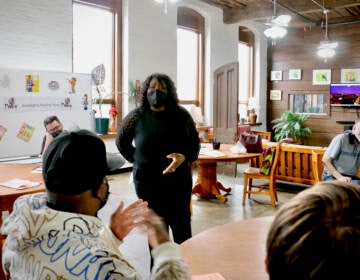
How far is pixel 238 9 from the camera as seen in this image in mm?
8844

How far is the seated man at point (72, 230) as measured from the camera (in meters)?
0.89

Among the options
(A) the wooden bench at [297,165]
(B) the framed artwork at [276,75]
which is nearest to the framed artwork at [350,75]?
(B) the framed artwork at [276,75]

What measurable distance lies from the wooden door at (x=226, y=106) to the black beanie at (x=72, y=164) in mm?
6044

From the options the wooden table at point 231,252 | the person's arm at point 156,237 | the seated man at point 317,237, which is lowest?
the wooden table at point 231,252

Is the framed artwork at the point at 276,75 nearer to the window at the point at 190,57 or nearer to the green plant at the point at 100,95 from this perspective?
the window at the point at 190,57

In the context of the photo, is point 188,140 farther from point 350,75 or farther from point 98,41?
point 350,75

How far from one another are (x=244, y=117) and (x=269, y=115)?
1149mm

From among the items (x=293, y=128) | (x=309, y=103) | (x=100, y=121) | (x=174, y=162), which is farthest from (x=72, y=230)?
(x=309, y=103)

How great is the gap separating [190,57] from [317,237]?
8.33 m

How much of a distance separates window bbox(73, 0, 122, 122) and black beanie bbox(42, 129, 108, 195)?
18.7 feet

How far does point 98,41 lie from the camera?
22.4ft

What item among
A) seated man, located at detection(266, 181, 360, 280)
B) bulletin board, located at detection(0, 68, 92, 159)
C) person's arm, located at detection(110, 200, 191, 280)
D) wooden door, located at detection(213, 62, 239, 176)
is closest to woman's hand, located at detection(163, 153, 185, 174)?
person's arm, located at detection(110, 200, 191, 280)

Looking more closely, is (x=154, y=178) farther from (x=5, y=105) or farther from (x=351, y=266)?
(x=5, y=105)

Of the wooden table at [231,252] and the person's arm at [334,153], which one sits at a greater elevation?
the person's arm at [334,153]
